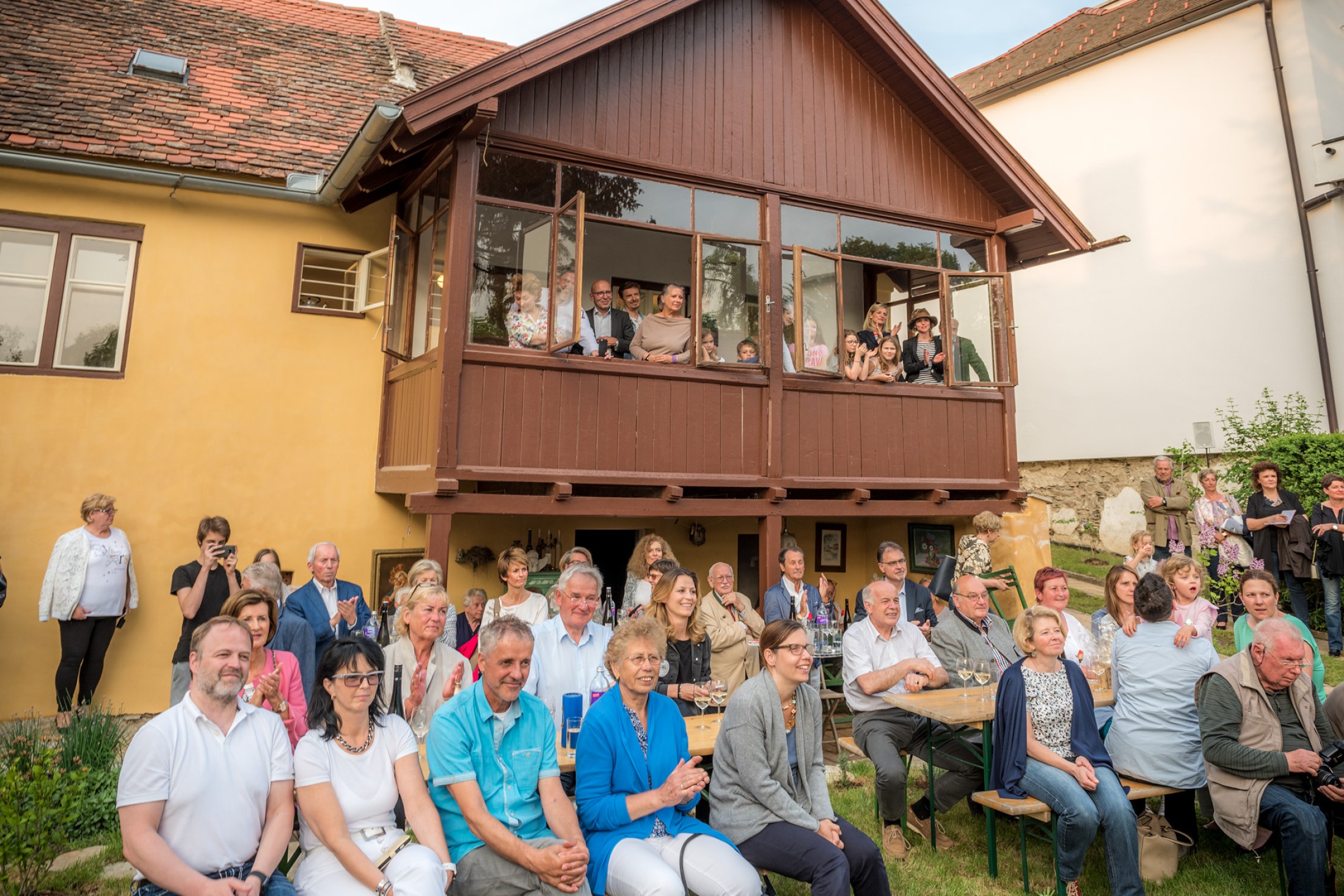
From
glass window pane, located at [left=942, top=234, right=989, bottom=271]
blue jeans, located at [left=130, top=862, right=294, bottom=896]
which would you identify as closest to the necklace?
blue jeans, located at [left=130, top=862, right=294, bottom=896]

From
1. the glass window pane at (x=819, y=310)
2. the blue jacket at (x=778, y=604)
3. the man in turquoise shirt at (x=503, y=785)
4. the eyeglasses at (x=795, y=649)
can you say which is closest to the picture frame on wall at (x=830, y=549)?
the glass window pane at (x=819, y=310)

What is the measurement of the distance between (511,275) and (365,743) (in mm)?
4892

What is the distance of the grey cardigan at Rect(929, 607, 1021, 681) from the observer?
5.48 m

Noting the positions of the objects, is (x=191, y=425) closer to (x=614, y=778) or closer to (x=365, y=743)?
(x=365, y=743)

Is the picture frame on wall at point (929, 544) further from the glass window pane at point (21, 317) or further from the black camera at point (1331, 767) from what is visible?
the glass window pane at point (21, 317)

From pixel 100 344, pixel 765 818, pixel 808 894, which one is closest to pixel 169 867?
pixel 765 818

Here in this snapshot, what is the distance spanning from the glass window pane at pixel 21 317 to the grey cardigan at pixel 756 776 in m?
7.76

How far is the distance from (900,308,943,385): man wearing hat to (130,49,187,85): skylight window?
894 centimetres

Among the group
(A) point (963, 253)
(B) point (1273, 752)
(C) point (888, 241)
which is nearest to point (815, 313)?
(C) point (888, 241)

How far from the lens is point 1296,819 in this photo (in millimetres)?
4012

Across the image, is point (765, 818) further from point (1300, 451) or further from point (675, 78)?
point (1300, 451)

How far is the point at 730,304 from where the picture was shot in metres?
8.16

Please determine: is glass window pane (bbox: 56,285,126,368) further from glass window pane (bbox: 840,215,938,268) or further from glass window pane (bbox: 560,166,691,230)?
glass window pane (bbox: 840,215,938,268)

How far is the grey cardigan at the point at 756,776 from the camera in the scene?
3.65 meters
